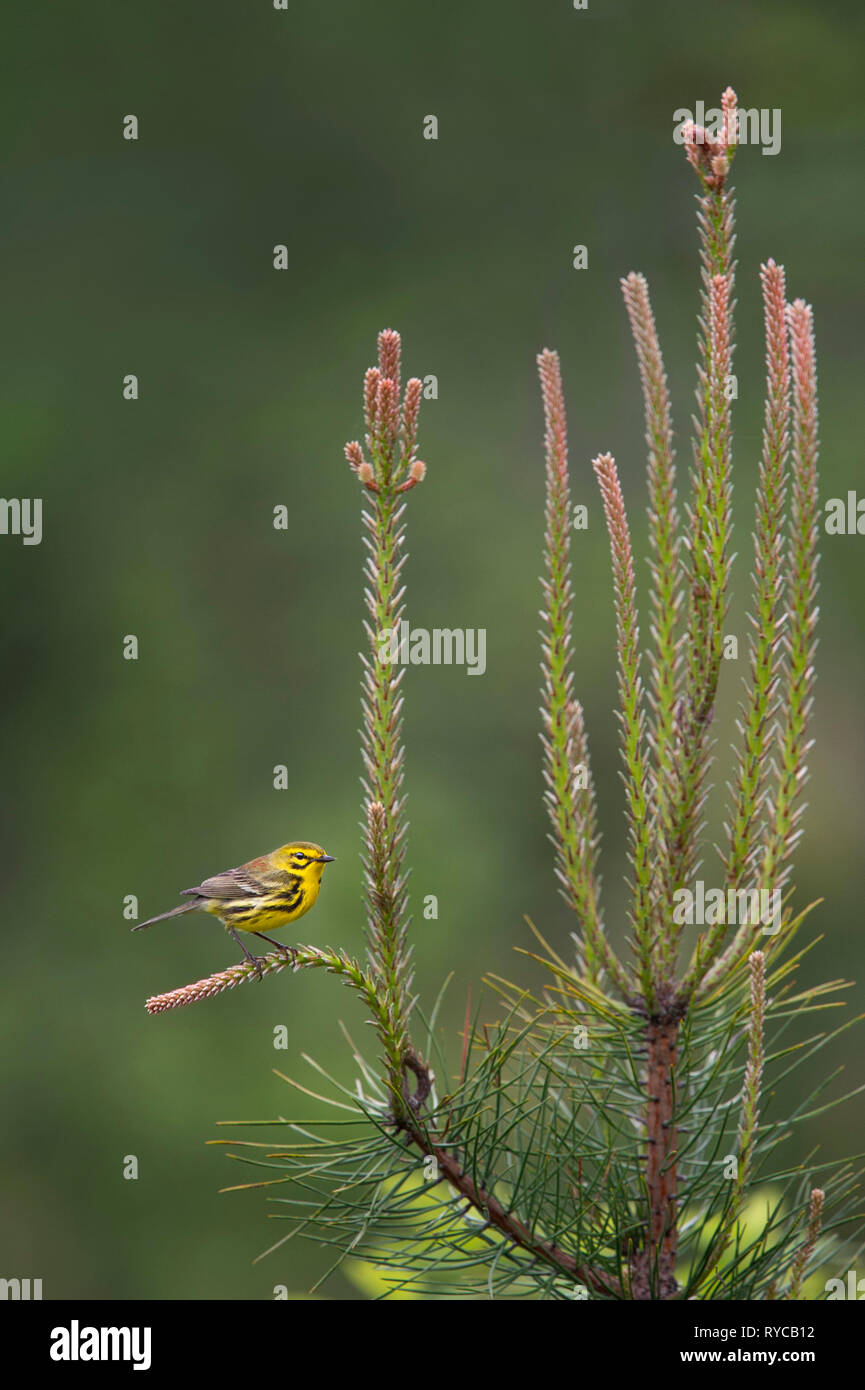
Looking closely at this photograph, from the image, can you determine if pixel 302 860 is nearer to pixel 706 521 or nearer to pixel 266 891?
pixel 266 891

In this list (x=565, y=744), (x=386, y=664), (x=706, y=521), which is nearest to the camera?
(x=386, y=664)

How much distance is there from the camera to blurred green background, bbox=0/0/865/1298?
6000 mm

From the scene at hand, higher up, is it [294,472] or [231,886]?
[294,472]

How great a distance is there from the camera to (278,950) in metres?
1.08

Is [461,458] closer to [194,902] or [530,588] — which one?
[530,588]

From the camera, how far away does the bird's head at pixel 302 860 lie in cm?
130

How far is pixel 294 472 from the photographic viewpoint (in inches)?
258

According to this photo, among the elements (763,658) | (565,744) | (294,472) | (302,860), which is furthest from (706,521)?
(294,472)

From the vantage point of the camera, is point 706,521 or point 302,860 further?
point 302,860

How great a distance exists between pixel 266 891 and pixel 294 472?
5.42 m

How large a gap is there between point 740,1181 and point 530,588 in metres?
4.86

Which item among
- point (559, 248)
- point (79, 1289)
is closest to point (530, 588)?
point (559, 248)
